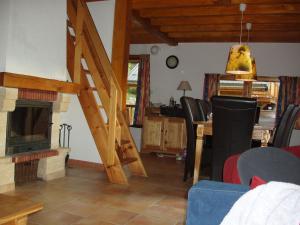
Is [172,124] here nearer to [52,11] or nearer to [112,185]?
[112,185]

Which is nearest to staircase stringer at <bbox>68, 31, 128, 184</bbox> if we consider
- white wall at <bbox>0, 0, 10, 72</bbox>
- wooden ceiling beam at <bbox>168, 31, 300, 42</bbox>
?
white wall at <bbox>0, 0, 10, 72</bbox>

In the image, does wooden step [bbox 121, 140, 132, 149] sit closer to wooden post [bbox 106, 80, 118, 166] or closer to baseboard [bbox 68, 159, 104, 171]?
wooden post [bbox 106, 80, 118, 166]

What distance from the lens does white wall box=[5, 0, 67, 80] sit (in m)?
3.32

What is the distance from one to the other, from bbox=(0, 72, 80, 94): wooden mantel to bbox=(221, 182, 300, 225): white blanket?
9.01ft

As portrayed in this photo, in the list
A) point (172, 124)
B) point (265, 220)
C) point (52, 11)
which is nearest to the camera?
point (265, 220)

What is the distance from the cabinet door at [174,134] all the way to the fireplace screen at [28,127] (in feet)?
9.84

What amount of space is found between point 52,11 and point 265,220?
3536mm

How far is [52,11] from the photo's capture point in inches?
151

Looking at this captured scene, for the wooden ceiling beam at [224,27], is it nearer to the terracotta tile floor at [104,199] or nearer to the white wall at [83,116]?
the white wall at [83,116]

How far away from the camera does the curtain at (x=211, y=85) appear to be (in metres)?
7.02

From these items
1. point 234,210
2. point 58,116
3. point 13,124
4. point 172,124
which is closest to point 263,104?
point 172,124

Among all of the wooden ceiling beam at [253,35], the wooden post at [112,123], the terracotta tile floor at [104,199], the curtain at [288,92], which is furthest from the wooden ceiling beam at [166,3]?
the curtain at [288,92]

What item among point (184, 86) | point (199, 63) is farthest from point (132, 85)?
point (199, 63)

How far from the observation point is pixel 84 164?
4.68m
